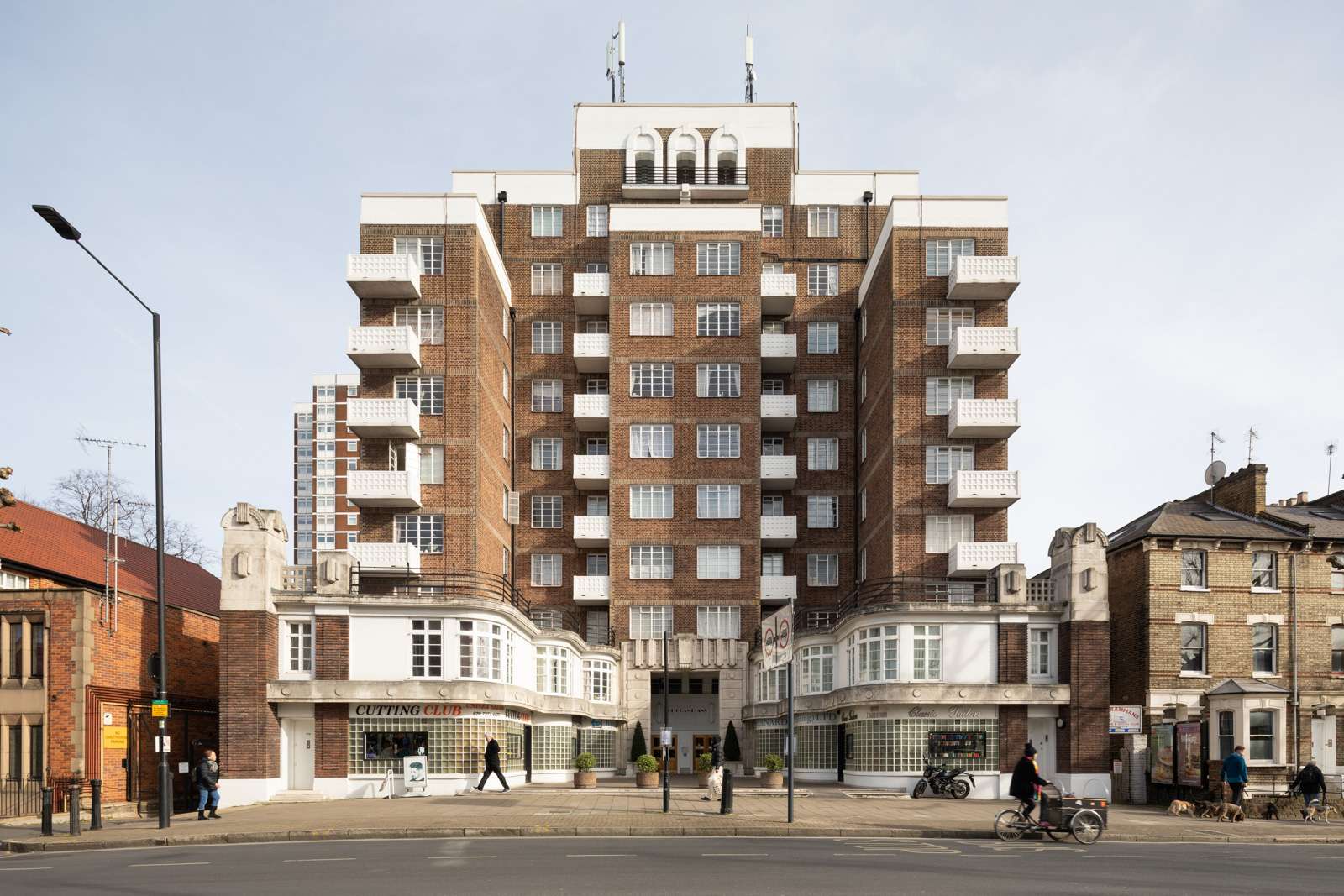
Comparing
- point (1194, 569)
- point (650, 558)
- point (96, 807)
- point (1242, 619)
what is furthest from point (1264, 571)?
point (96, 807)

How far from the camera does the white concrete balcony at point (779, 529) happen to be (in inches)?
2229

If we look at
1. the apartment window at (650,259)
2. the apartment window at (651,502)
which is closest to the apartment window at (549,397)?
the apartment window at (651,502)

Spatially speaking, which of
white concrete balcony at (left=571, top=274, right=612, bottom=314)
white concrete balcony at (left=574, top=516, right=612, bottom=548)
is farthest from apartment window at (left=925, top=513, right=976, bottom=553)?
white concrete balcony at (left=571, top=274, right=612, bottom=314)

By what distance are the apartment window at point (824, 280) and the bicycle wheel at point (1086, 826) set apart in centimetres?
3863

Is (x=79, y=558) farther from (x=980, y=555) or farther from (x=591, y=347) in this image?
(x=980, y=555)

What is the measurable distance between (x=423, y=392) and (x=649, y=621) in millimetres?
14645

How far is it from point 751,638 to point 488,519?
13.0 metres

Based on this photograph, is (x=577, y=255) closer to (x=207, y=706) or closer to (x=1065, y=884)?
(x=207, y=706)

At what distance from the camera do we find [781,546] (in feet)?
190

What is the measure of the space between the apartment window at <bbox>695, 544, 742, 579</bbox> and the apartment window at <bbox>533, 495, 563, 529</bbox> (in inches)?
296

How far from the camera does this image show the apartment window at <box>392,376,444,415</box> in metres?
50.7

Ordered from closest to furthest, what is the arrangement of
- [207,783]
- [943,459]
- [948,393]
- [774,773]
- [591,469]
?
[207,783] → [774,773] → [943,459] → [948,393] → [591,469]

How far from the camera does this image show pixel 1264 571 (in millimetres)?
41625

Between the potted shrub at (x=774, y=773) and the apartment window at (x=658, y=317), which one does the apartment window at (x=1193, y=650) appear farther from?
the apartment window at (x=658, y=317)
